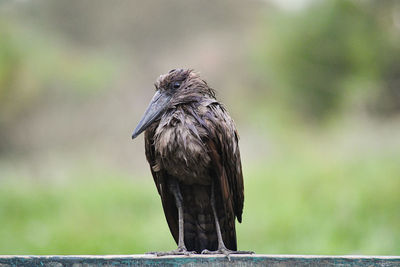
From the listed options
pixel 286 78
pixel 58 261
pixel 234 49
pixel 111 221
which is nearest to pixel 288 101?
pixel 286 78

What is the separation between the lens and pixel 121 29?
1572 centimetres

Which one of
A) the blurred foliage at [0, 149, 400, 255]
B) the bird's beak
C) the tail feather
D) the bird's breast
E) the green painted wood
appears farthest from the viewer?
the blurred foliage at [0, 149, 400, 255]

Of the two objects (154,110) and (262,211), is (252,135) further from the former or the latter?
(154,110)

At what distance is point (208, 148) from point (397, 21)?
447 centimetres

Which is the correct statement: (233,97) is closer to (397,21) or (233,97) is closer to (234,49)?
(234,49)

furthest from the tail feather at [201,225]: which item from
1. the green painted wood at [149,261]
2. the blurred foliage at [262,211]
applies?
the blurred foliage at [262,211]

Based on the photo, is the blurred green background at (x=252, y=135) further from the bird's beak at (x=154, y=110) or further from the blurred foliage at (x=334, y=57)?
the bird's beak at (x=154, y=110)

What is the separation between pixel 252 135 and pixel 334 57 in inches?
195

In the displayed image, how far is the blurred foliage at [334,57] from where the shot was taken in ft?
24.9

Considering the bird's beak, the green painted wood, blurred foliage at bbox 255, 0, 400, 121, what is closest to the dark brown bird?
the bird's beak

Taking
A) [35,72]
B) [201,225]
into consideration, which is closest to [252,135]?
[35,72]

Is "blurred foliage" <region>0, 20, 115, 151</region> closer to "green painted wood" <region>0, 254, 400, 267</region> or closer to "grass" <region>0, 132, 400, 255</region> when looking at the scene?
"grass" <region>0, 132, 400, 255</region>

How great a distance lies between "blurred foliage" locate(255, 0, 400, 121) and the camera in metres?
7.59

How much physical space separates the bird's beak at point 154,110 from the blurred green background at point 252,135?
0.93 m
